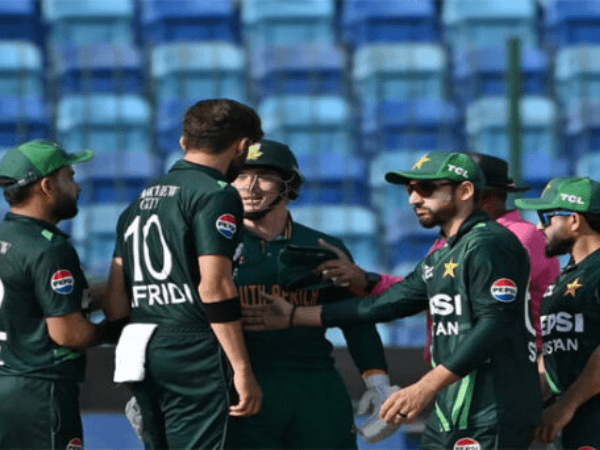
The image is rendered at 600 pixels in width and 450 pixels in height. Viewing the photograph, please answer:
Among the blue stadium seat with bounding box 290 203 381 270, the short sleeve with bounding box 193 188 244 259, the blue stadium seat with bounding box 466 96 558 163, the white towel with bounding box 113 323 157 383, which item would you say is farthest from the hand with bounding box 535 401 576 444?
the blue stadium seat with bounding box 466 96 558 163

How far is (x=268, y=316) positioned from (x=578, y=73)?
24123 millimetres

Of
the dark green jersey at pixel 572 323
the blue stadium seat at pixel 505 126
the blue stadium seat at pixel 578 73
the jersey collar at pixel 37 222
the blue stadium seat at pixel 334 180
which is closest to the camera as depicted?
the jersey collar at pixel 37 222

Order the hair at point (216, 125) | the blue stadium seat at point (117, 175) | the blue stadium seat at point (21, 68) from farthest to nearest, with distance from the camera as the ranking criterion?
the blue stadium seat at point (21, 68) → the blue stadium seat at point (117, 175) → the hair at point (216, 125)

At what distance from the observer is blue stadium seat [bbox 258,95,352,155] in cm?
2719

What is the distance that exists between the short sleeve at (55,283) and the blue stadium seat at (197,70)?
2260 centimetres

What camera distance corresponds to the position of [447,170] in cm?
473

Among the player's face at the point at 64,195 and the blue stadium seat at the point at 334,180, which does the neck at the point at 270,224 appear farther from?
the blue stadium seat at the point at 334,180

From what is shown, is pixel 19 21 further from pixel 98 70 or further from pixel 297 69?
pixel 297 69

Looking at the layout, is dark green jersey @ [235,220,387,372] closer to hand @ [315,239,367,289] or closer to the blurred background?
hand @ [315,239,367,289]

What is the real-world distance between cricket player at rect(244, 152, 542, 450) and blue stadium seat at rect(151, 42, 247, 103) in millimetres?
22722

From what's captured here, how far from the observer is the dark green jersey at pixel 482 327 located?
4.48 metres

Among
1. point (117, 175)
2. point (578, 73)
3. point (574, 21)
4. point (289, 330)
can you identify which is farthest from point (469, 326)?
point (574, 21)

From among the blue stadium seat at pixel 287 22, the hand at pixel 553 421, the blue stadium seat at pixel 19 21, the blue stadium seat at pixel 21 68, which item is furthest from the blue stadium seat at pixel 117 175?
the hand at pixel 553 421

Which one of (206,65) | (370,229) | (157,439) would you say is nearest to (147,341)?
(157,439)
